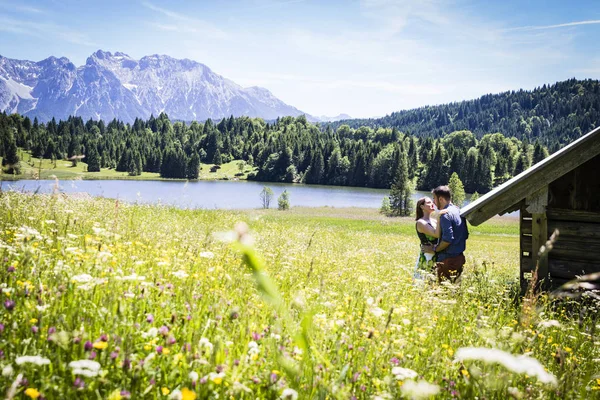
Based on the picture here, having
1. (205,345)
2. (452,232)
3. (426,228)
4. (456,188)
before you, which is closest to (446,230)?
(452,232)

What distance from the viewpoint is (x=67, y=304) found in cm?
308

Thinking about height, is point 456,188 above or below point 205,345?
above

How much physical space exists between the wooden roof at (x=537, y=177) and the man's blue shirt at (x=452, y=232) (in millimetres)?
242

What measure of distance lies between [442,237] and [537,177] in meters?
1.97

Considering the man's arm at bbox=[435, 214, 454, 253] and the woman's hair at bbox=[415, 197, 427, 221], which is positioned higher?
the woman's hair at bbox=[415, 197, 427, 221]

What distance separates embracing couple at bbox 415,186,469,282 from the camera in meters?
7.73

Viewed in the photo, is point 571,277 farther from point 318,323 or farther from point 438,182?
point 438,182

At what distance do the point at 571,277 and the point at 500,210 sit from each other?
1.68 metres

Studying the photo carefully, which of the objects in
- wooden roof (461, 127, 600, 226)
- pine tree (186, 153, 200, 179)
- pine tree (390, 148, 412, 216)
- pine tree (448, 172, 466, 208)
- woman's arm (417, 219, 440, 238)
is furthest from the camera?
pine tree (186, 153, 200, 179)

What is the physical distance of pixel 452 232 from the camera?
7.78 metres

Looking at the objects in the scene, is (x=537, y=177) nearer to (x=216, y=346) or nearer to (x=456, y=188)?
(x=216, y=346)

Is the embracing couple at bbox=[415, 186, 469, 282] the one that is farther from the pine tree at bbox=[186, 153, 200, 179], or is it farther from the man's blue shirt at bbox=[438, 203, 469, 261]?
the pine tree at bbox=[186, 153, 200, 179]

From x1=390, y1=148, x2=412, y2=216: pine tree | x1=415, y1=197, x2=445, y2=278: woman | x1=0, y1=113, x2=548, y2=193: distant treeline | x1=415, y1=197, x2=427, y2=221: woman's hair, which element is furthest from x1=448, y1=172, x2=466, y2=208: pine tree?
x1=415, y1=197, x2=445, y2=278: woman

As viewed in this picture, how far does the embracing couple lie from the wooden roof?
0.35m
